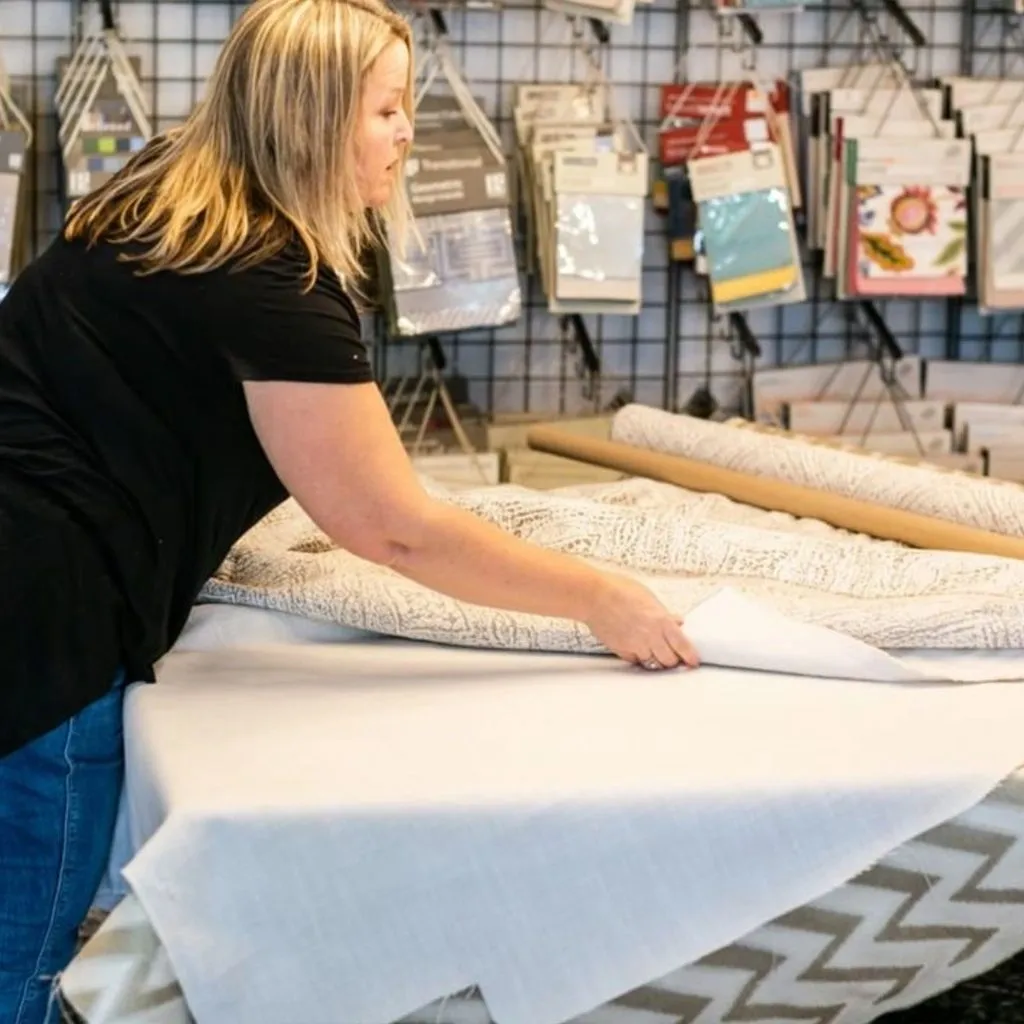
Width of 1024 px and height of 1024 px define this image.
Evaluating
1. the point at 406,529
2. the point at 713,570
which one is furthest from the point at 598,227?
the point at 406,529

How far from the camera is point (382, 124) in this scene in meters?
1.37

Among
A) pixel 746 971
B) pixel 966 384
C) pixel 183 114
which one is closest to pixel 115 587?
pixel 746 971

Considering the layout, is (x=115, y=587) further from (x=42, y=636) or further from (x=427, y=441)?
(x=427, y=441)

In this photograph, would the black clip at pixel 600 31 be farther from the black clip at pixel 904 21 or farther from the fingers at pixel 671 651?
the fingers at pixel 671 651

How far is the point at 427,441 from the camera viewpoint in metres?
3.02

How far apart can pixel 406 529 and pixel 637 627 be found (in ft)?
0.69

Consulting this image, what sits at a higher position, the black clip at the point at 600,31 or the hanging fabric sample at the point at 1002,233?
the black clip at the point at 600,31

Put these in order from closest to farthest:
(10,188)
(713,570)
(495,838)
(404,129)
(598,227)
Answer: (495,838) < (404,129) < (713,570) < (10,188) < (598,227)

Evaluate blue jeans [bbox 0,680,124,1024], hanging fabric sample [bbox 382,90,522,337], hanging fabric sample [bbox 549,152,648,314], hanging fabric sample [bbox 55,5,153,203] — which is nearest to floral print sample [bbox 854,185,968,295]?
hanging fabric sample [bbox 549,152,648,314]

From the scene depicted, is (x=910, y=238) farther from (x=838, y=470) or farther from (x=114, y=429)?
(x=114, y=429)

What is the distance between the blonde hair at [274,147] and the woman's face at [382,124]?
0.01m

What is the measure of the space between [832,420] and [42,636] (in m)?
2.09

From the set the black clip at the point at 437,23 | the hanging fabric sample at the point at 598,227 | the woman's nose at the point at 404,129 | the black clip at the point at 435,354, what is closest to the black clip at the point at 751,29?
the hanging fabric sample at the point at 598,227

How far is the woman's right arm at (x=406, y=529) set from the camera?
1269 millimetres
